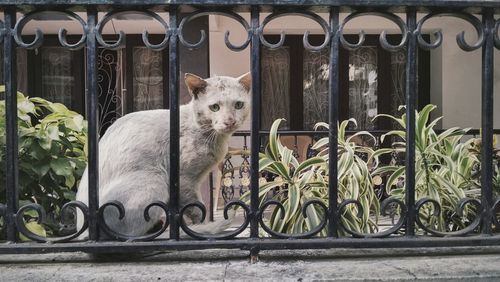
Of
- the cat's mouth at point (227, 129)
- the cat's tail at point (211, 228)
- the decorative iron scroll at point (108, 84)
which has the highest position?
the decorative iron scroll at point (108, 84)

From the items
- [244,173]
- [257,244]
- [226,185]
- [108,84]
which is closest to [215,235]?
[257,244]

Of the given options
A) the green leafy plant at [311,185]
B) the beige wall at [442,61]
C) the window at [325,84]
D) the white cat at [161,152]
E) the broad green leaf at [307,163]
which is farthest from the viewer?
the window at [325,84]

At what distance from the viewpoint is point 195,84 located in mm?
1956

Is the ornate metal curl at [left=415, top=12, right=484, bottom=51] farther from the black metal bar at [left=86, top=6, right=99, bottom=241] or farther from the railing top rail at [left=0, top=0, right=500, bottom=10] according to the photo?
the black metal bar at [left=86, top=6, right=99, bottom=241]

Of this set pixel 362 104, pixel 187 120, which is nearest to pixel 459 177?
pixel 187 120

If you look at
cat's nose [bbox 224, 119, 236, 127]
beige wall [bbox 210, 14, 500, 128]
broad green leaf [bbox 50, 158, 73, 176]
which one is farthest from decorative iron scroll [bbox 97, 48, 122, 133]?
cat's nose [bbox 224, 119, 236, 127]

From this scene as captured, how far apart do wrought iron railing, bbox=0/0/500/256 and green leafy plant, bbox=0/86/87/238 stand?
0.58 m

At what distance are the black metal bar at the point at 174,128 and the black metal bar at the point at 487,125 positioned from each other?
1070 mm

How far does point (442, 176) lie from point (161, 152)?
1.41 m

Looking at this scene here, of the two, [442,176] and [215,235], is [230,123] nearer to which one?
[215,235]

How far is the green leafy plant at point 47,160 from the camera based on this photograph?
225cm

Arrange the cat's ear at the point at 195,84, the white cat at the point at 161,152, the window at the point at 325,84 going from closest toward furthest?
1. the white cat at the point at 161,152
2. the cat's ear at the point at 195,84
3. the window at the point at 325,84

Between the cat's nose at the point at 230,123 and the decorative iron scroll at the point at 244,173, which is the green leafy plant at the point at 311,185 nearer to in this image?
the cat's nose at the point at 230,123

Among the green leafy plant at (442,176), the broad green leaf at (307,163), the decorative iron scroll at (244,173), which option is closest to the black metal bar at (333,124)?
the broad green leaf at (307,163)
